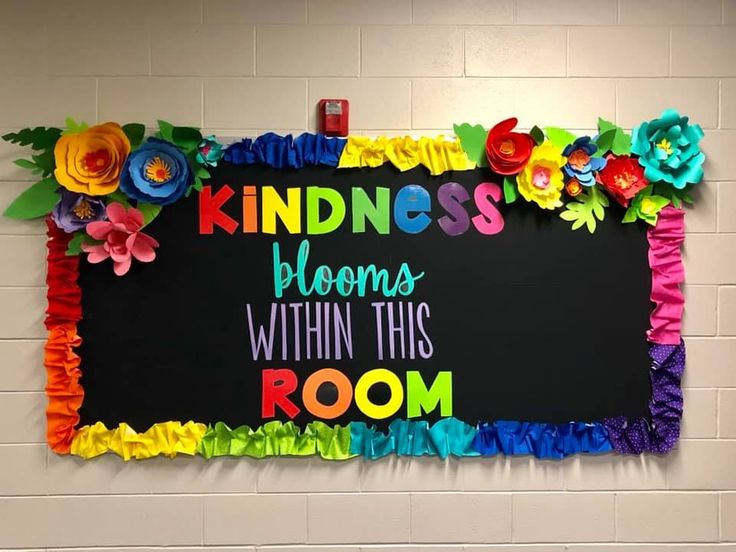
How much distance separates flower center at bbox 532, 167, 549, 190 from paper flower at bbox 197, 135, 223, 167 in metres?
0.92

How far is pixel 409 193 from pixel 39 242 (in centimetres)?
109

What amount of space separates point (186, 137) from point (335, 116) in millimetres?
Result: 433

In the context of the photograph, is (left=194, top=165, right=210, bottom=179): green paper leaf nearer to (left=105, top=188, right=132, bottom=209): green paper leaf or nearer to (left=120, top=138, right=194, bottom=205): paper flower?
(left=120, top=138, right=194, bottom=205): paper flower

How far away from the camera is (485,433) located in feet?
5.76

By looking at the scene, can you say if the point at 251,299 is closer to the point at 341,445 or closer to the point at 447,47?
the point at 341,445

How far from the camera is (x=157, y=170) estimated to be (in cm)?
172

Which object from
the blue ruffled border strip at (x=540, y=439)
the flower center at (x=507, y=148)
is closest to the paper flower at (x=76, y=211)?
the flower center at (x=507, y=148)

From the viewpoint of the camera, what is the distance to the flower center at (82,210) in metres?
1.70

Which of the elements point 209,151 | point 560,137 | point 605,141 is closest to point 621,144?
point 605,141

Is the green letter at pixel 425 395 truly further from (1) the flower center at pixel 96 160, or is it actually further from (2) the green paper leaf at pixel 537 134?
(1) the flower center at pixel 96 160

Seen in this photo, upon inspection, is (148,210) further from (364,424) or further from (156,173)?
(364,424)

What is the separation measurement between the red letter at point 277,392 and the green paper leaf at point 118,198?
626 mm

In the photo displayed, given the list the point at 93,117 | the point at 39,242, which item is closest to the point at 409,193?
the point at 93,117

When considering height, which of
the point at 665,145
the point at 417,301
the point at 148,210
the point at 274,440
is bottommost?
the point at 274,440
